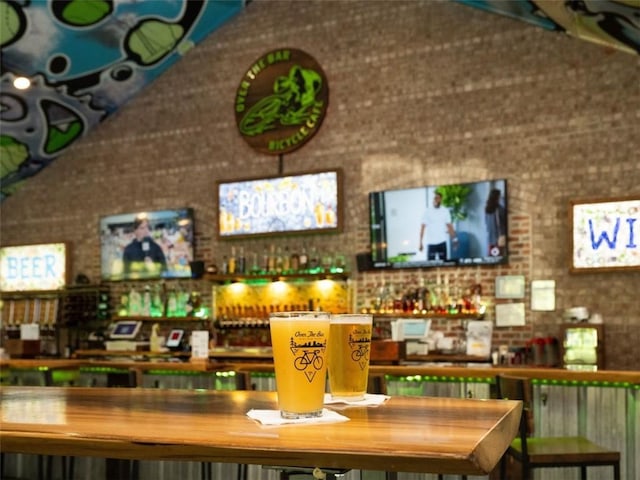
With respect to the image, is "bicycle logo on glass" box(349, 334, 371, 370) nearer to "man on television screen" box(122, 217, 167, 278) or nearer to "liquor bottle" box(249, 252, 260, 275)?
"liquor bottle" box(249, 252, 260, 275)

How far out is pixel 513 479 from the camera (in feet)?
17.7

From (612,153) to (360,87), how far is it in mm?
2688

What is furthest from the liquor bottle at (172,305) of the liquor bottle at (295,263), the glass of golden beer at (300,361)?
the glass of golden beer at (300,361)

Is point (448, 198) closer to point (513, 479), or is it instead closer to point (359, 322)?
point (513, 479)

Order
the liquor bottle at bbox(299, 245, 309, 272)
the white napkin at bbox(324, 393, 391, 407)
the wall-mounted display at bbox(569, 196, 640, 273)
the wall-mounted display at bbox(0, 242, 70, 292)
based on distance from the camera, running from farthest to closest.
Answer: the wall-mounted display at bbox(0, 242, 70, 292), the liquor bottle at bbox(299, 245, 309, 272), the wall-mounted display at bbox(569, 196, 640, 273), the white napkin at bbox(324, 393, 391, 407)

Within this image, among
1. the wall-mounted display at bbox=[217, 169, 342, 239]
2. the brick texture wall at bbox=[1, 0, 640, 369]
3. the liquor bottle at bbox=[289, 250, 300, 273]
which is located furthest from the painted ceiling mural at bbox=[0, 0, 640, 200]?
the liquor bottle at bbox=[289, 250, 300, 273]

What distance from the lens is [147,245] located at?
29.7ft

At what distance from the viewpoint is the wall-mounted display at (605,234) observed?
666 cm

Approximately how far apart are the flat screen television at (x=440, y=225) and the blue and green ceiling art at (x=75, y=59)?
3072 millimetres

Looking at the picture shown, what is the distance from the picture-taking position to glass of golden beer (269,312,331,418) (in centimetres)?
118

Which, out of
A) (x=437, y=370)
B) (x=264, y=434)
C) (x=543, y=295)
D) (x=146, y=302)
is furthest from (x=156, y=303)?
(x=264, y=434)

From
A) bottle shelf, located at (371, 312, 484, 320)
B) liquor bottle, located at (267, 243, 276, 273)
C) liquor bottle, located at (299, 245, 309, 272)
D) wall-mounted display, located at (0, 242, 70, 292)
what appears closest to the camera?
Result: bottle shelf, located at (371, 312, 484, 320)

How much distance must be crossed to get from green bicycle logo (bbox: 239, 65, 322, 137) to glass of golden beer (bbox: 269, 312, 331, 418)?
715cm

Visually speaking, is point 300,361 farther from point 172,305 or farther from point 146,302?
point 146,302
